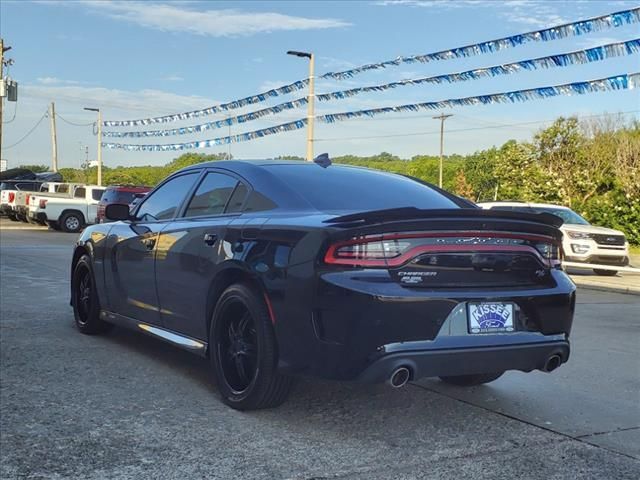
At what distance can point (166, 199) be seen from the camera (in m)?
5.75

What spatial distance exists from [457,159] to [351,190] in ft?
403

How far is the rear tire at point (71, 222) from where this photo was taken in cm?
2672

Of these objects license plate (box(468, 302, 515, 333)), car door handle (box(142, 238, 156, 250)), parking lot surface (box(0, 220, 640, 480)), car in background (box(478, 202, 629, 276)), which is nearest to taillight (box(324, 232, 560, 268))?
license plate (box(468, 302, 515, 333))

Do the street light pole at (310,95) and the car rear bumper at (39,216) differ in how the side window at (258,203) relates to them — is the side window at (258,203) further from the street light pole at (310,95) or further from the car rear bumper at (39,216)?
the car rear bumper at (39,216)

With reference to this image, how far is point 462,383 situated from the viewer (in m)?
5.12

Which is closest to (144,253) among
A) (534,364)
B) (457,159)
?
(534,364)

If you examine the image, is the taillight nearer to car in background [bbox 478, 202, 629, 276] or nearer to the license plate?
the license plate

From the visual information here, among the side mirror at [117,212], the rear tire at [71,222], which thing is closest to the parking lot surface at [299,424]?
the side mirror at [117,212]

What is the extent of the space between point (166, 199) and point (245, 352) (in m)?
1.88

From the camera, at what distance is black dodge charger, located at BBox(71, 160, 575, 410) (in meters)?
3.69

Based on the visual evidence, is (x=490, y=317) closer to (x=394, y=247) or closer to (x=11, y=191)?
(x=394, y=247)

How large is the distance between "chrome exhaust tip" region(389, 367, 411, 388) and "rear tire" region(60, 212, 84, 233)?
24901 mm

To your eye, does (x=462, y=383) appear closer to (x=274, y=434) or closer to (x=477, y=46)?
(x=274, y=434)

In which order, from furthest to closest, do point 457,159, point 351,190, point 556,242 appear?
point 457,159 → point 351,190 → point 556,242
